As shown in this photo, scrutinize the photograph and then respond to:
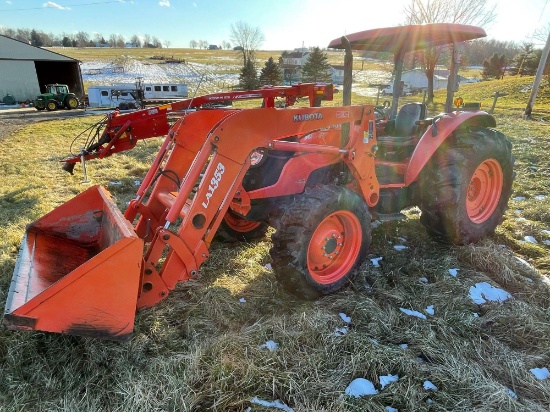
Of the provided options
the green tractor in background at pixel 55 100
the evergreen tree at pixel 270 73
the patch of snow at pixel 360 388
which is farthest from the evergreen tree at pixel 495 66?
the patch of snow at pixel 360 388

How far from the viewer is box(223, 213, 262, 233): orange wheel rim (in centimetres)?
414

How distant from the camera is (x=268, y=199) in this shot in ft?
10.8

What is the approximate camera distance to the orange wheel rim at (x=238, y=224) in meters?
4.14

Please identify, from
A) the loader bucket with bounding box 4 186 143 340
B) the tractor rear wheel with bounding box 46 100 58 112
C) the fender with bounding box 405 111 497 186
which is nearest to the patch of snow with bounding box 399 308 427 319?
the fender with bounding box 405 111 497 186

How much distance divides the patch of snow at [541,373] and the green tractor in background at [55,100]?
29445 millimetres

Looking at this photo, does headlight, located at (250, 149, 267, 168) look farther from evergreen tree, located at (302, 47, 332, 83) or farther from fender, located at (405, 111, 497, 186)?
evergreen tree, located at (302, 47, 332, 83)

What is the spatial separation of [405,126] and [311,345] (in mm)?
3028

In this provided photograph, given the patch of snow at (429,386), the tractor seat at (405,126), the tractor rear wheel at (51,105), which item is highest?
the tractor seat at (405,126)

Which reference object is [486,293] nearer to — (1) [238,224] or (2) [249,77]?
(1) [238,224]

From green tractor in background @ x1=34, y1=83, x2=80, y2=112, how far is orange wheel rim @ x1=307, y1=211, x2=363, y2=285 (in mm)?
27838

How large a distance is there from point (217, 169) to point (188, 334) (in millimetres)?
1241

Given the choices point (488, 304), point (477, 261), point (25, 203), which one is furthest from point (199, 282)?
point (25, 203)

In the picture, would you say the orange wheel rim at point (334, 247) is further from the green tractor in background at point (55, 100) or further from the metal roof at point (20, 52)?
the metal roof at point (20, 52)

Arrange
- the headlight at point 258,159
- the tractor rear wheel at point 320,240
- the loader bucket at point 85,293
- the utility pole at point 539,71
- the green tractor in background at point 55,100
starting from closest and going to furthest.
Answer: the loader bucket at point 85,293
the tractor rear wheel at point 320,240
the headlight at point 258,159
the utility pole at point 539,71
the green tractor in background at point 55,100
